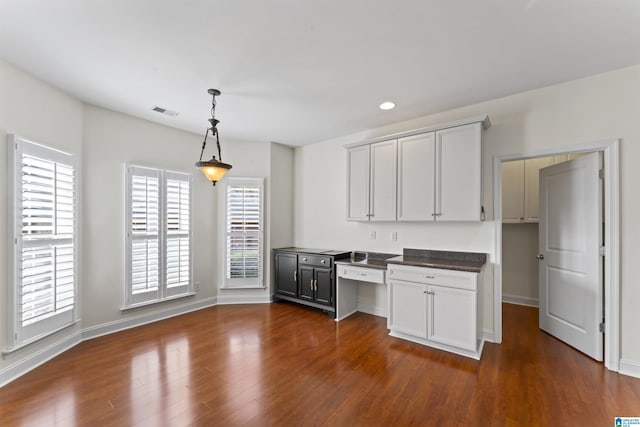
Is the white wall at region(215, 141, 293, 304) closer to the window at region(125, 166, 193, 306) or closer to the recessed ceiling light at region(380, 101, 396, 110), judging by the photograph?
the window at region(125, 166, 193, 306)

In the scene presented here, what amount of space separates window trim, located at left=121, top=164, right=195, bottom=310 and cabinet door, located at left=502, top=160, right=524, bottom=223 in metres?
5.02

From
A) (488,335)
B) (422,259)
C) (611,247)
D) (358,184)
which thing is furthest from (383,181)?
(611,247)

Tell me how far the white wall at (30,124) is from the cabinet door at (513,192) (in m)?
5.95

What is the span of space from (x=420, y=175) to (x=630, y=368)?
256cm

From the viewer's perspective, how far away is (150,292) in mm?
3773

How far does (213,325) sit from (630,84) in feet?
16.8

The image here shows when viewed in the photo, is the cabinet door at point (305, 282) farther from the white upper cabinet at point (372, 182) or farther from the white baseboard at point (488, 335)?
the white baseboard at point (488, 335)

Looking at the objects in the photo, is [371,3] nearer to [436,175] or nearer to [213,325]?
[436,175]

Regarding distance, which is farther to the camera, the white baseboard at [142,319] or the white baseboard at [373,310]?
the white baseboard at [373,310]

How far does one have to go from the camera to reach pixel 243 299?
4656 mm

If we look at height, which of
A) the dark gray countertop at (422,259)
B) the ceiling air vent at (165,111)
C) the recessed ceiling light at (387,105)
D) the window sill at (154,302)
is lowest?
the window sill at (154,302)

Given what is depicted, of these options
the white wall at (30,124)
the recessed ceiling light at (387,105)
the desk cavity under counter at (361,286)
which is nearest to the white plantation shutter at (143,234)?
the white wall at (30,124)

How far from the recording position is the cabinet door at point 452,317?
2756mm

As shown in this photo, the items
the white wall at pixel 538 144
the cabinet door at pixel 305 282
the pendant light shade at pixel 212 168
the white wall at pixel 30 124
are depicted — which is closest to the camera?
the white wall at pixel 30 124
